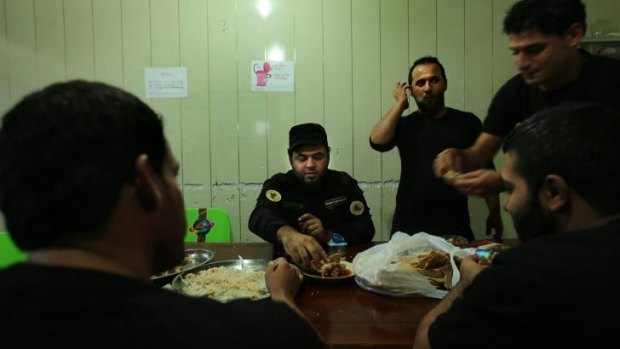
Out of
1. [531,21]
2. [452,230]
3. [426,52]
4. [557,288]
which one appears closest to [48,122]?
[557,288]

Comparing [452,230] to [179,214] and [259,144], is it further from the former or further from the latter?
[179,214]

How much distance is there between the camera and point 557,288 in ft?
2.56

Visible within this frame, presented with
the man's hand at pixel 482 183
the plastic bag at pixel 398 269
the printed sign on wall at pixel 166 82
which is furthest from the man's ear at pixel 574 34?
the printed sign on wall at pixel 166 82

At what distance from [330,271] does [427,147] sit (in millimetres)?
1325

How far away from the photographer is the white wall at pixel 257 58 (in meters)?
3.16

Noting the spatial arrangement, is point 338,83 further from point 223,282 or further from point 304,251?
point 223,282

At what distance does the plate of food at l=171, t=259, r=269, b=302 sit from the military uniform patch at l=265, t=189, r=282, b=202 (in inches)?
25.9

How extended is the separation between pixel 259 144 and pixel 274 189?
845 mm

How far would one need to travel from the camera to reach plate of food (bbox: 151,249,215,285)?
161cm

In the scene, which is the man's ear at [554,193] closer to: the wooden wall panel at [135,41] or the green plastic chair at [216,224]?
the green plastic chair at [216,224]

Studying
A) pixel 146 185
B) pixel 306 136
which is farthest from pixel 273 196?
pixel 146 185

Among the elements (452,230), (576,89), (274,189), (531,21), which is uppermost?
(531,21)

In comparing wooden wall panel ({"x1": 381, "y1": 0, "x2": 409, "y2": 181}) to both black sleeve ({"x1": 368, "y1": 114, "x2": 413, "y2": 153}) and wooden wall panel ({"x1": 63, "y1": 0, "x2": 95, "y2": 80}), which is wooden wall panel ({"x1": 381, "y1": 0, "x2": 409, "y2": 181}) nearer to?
black sleeve ({"x1": 368, "y1": 114, "x2": 413, "y2": 153})

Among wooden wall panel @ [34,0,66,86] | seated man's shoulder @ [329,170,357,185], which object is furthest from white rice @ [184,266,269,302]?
wooden wall panel @ [34,0,66,86]
